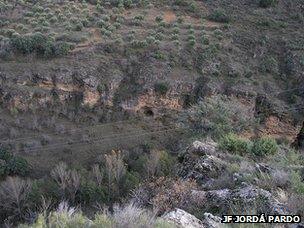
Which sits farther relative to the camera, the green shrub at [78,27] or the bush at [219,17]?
the bush at [219,17]

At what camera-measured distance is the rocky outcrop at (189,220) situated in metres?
7.26

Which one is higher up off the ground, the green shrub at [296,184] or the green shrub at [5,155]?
the green shrub at [296,184]

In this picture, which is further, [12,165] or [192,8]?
[192,8]

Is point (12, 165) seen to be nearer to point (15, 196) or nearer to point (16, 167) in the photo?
point (16, 167)

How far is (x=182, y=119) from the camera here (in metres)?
25.9

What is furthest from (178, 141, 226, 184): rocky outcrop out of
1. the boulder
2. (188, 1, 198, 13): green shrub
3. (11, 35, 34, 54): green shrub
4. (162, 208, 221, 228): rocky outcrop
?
(188, 1, 198, 13): green shrub

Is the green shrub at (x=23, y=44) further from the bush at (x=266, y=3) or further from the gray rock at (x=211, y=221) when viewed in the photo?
the gray rock at (x=211, y=221)

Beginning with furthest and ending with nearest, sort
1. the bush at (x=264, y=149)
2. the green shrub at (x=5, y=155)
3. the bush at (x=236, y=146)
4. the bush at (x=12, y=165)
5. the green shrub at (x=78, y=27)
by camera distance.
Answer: the green shrub at (x=78, y=27)
the green shrub at (x=5, y=155)
the bush at (x=12, y=165)
the bush at (x=236, y=146)
the bush at (x=264, y=149)

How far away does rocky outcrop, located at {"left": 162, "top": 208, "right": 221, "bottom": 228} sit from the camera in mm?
7262

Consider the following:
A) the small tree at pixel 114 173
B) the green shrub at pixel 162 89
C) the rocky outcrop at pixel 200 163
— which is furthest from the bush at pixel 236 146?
the green shrub at pixel 162 89

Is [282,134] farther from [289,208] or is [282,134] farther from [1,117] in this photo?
[289,208]

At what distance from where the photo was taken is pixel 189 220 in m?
7.46

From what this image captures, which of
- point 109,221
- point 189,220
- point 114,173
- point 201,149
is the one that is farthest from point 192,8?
point 109,221
